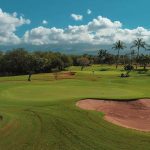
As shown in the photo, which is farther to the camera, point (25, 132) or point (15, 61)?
point (15, 61)

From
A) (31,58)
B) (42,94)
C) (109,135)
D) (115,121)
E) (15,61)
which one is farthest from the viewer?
Answer: (15,61)

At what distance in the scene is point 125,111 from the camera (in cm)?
2855

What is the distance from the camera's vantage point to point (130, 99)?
3244 centimetres

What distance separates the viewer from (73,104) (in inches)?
1164

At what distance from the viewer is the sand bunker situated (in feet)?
79.3

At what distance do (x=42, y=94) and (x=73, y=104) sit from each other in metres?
9.48

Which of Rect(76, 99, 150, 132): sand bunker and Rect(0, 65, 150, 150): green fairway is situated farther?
Rect(76, 99, 150, 132): sand bunker

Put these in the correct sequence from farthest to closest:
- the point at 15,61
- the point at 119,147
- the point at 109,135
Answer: the point at 15,61, the point at 109,135, the point at 119,147

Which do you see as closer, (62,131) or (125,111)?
(62,131)

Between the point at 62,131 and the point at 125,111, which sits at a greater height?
the point at 125,111

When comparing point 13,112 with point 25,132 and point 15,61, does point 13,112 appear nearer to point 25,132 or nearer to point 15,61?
point 25,132

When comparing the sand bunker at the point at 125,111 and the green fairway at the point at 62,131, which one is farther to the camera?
the sand bunker at the point at 125,111

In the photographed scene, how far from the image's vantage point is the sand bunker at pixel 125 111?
24.2 metres

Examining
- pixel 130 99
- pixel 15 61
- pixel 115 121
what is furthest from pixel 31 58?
pixel 115 121
